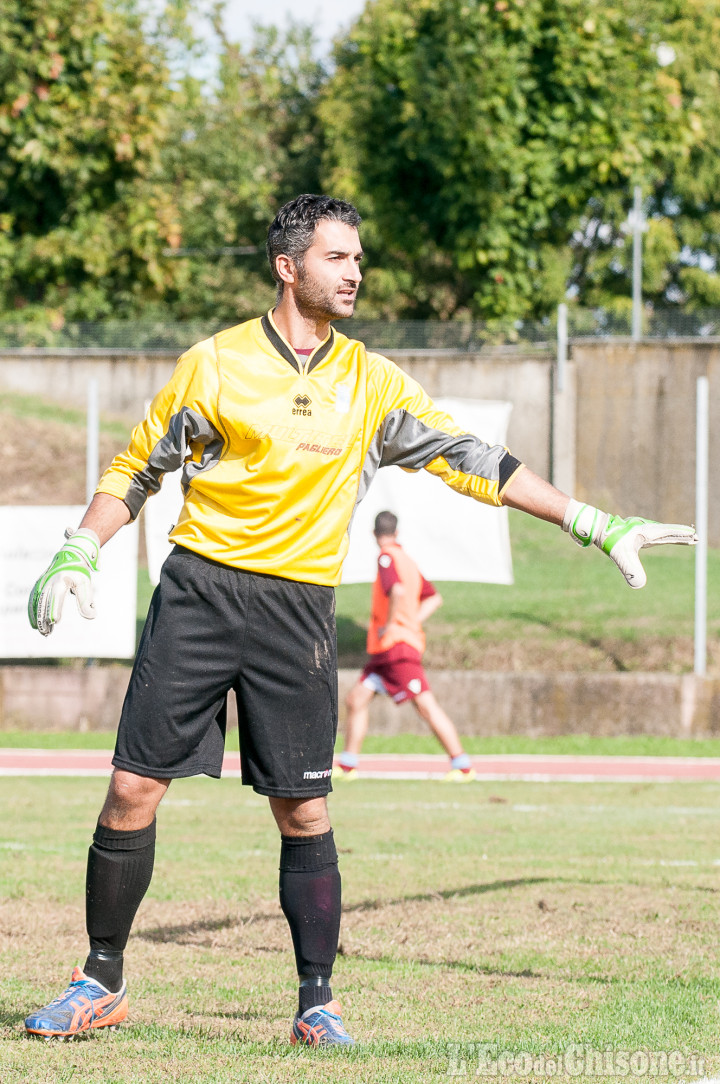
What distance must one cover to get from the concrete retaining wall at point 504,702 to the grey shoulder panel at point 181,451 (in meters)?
9.50

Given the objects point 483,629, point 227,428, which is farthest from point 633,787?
point 227,428

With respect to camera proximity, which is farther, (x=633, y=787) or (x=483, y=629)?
(x=483, y=629)

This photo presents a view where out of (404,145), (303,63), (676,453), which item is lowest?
(676,453)

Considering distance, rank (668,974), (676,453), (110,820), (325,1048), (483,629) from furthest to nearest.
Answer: (676,453), (483,629), (668,974), (110,820), (325,1048)

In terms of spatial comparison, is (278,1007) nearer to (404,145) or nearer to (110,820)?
(110,820)

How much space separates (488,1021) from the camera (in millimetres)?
3863

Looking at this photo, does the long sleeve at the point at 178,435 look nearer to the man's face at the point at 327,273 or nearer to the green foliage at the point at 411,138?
the man's face at the point at 327,273

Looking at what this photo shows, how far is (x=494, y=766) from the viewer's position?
38.8 feet

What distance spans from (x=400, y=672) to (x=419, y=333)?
7.52 metres

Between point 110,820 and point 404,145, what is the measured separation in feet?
78.5

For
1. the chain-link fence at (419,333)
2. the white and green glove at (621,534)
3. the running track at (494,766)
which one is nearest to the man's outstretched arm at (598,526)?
the white and green glove at (621,534)

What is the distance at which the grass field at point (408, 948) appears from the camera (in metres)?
3.47

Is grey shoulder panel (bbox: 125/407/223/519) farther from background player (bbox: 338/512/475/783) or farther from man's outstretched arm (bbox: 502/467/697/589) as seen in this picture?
background player (bbox: 338/512/475/783)

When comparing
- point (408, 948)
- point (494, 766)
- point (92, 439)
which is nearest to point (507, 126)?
point (92, 439)
